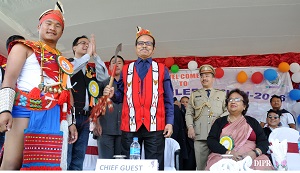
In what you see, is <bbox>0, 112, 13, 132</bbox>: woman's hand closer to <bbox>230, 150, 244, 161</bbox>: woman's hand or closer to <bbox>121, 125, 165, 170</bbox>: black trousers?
<bbox>121, 125, 165, 170</bbox>: black trousers

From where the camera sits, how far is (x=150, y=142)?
243 centimetres

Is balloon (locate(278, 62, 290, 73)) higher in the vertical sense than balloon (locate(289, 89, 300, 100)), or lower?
higher

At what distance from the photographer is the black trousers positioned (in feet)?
7.93

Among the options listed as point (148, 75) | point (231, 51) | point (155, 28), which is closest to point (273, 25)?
point (231, 51)

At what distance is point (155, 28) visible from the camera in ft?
16.9

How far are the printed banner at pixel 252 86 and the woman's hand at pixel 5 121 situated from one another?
447cm

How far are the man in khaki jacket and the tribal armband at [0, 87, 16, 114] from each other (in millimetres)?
2006

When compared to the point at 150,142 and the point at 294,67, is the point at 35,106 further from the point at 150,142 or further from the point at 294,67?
the point at 294,67

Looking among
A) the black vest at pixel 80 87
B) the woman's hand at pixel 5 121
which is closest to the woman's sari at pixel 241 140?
the black vest at pixel 80 87

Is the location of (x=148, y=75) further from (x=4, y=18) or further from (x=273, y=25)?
(x=273, y=25)

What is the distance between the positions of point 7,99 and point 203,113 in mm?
2152

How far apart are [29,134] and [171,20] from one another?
3580 millimetres

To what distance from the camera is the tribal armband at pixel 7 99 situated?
5.41 ft

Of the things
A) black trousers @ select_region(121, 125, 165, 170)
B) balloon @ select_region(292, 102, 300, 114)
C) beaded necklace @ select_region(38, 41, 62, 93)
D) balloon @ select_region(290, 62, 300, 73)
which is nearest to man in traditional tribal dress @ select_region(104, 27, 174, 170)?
black trousers @ select_region(121, 125, 165, 170)
